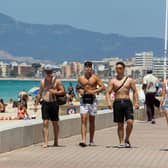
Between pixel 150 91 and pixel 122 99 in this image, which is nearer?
pixel 122 99

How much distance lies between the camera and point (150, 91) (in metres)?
21.3

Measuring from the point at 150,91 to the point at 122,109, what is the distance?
26.6 ft

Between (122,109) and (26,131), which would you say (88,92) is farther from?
(26,131)

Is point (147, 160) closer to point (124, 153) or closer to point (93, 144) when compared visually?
point (124, 153)

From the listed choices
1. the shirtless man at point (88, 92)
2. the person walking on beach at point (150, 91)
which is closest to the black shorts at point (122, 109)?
the shirtless man at point (88, 92)

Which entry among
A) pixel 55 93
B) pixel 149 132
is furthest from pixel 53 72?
pixel 149 132

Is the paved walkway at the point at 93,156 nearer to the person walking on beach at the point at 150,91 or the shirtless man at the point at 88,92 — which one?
A: the shirtless man at the point at 88,92

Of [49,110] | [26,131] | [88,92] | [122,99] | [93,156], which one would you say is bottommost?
[93,156]

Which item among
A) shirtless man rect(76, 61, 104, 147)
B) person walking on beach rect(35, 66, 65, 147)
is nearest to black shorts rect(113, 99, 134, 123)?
shirtless man rect(76, 61, 104, 147)

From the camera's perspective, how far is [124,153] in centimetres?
1242

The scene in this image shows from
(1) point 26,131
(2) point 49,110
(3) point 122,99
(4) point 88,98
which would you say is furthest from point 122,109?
(1) point 26,131

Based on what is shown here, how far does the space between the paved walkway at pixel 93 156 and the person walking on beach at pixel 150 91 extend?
18.1 feet

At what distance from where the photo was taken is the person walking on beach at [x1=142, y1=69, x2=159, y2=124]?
68.4ft

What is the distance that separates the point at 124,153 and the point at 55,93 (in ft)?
5.91
